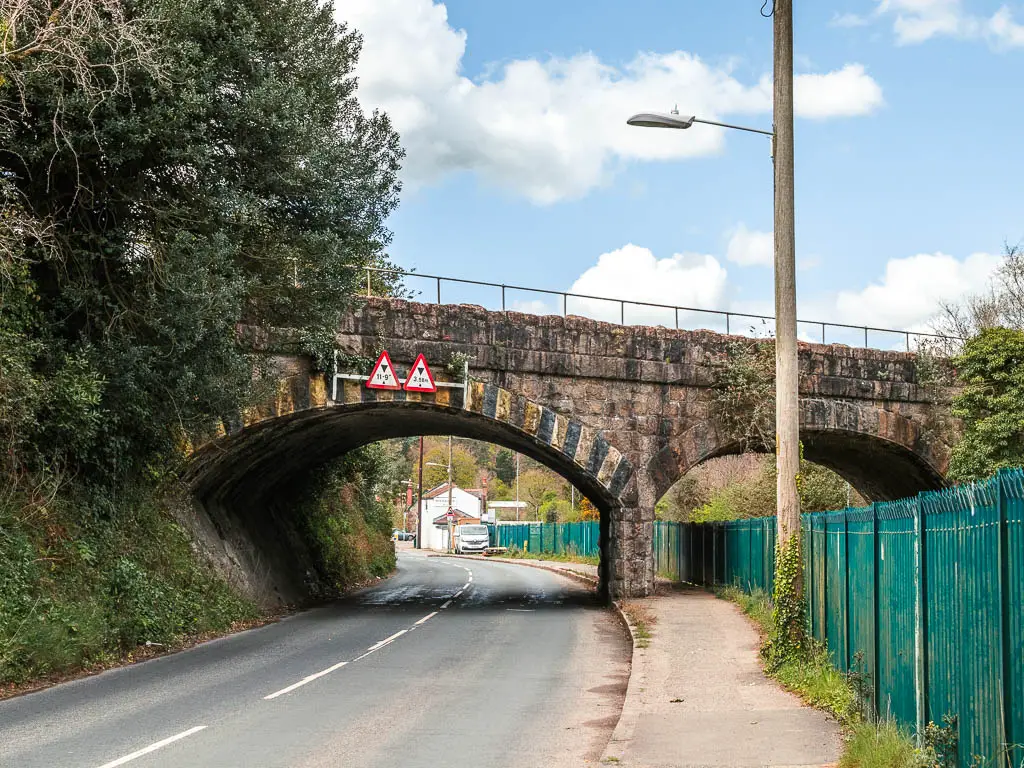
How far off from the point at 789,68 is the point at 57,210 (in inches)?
361

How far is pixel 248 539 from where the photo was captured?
77.7 feet

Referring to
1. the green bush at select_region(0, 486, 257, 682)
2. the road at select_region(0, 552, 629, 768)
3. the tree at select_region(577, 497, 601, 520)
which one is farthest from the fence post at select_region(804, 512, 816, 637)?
the tree at select_region(577, 497, 601, 520)

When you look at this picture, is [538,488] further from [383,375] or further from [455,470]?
[383,375]

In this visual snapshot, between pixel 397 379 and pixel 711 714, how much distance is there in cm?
1182

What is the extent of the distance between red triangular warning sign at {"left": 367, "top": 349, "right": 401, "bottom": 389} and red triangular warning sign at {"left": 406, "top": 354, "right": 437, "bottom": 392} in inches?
12.2

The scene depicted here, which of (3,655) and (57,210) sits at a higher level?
(57,210)

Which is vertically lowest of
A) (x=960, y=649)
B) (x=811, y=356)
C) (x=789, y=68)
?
(x=960, y=649)

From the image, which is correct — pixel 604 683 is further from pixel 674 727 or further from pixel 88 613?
pixel 88 613

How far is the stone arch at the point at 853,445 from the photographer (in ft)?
75.6

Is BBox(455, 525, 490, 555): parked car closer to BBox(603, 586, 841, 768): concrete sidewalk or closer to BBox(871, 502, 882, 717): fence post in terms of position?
BBox(603, 586, 841, 768): concrete sidewalk

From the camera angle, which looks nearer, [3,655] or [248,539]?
[3,655]

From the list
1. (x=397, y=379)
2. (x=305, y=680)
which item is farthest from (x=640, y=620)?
(x=305, y=680)

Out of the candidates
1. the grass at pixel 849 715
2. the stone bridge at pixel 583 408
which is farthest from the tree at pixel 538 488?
the grass at pixel 849 715

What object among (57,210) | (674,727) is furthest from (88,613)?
(674,727)
